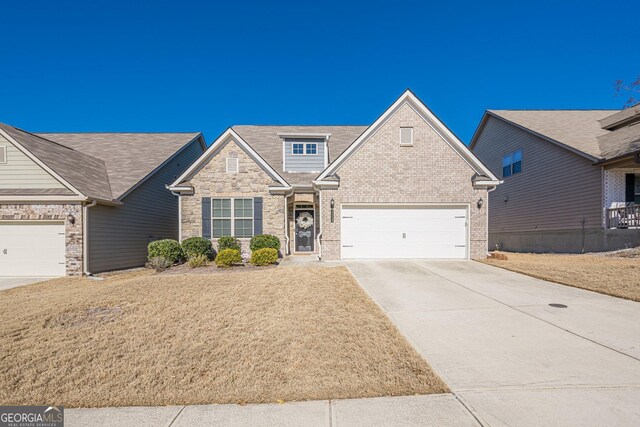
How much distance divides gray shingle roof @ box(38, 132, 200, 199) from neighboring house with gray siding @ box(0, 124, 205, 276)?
0.11 meters

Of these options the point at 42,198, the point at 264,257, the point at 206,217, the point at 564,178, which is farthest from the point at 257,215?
the point at 564,178

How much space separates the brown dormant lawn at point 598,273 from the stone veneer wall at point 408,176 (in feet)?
8.45

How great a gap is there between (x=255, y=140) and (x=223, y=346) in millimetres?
15857

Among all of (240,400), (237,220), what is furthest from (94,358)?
(237,220)

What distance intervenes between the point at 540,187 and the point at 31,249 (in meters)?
23.5

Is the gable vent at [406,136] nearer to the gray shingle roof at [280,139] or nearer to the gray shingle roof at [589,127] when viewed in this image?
the gray shingle roof at [280,139]

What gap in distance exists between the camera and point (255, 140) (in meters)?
19.0

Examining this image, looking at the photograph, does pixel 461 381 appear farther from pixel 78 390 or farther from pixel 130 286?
pixel 130 286

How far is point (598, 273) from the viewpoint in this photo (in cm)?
931

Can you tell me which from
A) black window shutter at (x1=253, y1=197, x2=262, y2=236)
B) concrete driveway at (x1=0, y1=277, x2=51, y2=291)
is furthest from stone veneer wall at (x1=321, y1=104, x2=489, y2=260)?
concrete driveway at (x1=0, y1=277, x2=51, y2=291)

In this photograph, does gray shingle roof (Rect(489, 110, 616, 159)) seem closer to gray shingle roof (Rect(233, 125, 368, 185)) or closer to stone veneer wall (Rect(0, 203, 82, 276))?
gray shingle roof (Rect(233, 125, 368, 185))

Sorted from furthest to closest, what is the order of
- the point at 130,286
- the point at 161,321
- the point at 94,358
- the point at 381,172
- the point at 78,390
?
the point at 381,172 → the point at 130,286 → the point at 161,321 → the point at 94,358 → the point at 78,390

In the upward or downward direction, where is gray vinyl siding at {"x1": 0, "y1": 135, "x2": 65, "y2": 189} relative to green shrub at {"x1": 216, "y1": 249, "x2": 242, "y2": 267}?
upward

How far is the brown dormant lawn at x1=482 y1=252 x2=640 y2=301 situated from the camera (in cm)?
759
